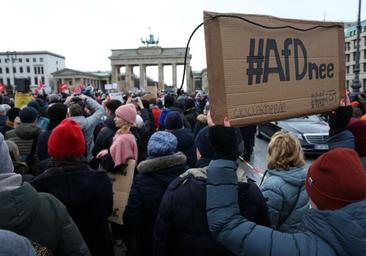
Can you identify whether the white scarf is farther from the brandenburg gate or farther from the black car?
the brandenburg gate

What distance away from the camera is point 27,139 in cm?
484

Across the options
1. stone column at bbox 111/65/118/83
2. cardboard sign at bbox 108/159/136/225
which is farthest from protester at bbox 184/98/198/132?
stone column at bbox 111/65/118/83

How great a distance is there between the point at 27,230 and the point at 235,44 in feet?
5.15

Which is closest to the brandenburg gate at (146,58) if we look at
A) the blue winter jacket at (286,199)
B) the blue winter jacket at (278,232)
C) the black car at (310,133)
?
the black car at (310,133)

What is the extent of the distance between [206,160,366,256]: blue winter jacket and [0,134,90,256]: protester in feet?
3.03

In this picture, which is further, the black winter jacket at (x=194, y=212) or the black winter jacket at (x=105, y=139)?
the black winter jacket at (x=105, y=139)

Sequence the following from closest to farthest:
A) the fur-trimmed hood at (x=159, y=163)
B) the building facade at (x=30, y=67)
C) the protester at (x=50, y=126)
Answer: the fur-trimmed hood at (x=159, y=163) → the protester at (x=50, y=126) → the building facade at (x=30, y=67)

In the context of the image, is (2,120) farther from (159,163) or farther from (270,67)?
(270,67)

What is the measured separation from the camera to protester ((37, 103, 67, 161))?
4.54 meters

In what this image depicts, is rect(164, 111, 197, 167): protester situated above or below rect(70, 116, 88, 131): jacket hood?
below

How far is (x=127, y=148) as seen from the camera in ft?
13.2

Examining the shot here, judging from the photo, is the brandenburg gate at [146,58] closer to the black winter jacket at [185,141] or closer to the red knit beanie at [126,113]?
the black winter jacket at [185,141]

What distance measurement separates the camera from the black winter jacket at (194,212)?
2.22 m

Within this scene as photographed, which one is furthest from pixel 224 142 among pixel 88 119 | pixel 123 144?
pixel 88 119
